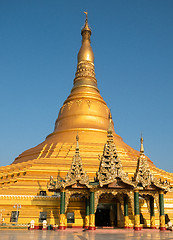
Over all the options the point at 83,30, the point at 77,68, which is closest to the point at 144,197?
the point at 77,68

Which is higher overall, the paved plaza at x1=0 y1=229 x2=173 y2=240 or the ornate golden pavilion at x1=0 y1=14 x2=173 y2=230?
the ornate golden pavilion at x1=0 y1=14 x2=173 y2=230

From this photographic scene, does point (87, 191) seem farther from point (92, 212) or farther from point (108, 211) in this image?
point (108, 211)

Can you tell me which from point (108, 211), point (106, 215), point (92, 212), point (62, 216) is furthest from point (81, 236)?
point (106, 215)

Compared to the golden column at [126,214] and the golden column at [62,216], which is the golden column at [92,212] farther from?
the golden column at [126,214]

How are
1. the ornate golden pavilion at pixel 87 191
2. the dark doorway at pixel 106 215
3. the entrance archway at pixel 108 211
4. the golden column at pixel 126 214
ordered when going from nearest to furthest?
the ornate golden pavilion at pixel 87 191, the golden column at pixel 126 214, the entrance archway at pixel 108 211, the dark doorway at pixel 106 215

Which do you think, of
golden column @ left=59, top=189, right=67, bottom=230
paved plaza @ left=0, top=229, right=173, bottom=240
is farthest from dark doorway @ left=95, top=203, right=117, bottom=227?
paved plaza @ left=0, top=229, right=173, bottom=240

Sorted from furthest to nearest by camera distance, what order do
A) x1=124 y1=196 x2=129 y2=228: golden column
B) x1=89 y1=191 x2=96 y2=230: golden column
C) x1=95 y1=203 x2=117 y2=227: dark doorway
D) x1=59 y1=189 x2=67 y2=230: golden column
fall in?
1. x1=95 y1=203 x2=117 y2=227: dark doorway
2. x1=124 y1=196 x2=129 y2=228: golden column
3. x1=59 y1=189 x2=67 y2=230: golden column
4. x1=89 y1=191 x2=96 y2=230: golden column

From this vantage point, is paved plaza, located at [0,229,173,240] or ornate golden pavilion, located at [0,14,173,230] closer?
paved plaza, located at [0,229,173,240]

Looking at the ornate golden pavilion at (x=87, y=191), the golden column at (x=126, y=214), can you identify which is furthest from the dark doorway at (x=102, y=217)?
the golden column at (x=126, y=214)

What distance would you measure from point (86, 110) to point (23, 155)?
10.6m

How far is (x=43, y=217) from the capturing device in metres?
20.0

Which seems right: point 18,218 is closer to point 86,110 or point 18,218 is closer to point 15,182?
point 15,182

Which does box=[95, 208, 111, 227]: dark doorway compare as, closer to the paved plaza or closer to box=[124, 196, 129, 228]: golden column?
box=[124, 196, 129, 228]: golden column

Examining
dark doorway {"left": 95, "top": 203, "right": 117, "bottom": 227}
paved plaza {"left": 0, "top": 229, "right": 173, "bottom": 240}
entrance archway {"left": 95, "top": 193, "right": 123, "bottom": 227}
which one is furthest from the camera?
dark doorway {"left": 95, "top": 203, "right": 117, "bottom": 227}
